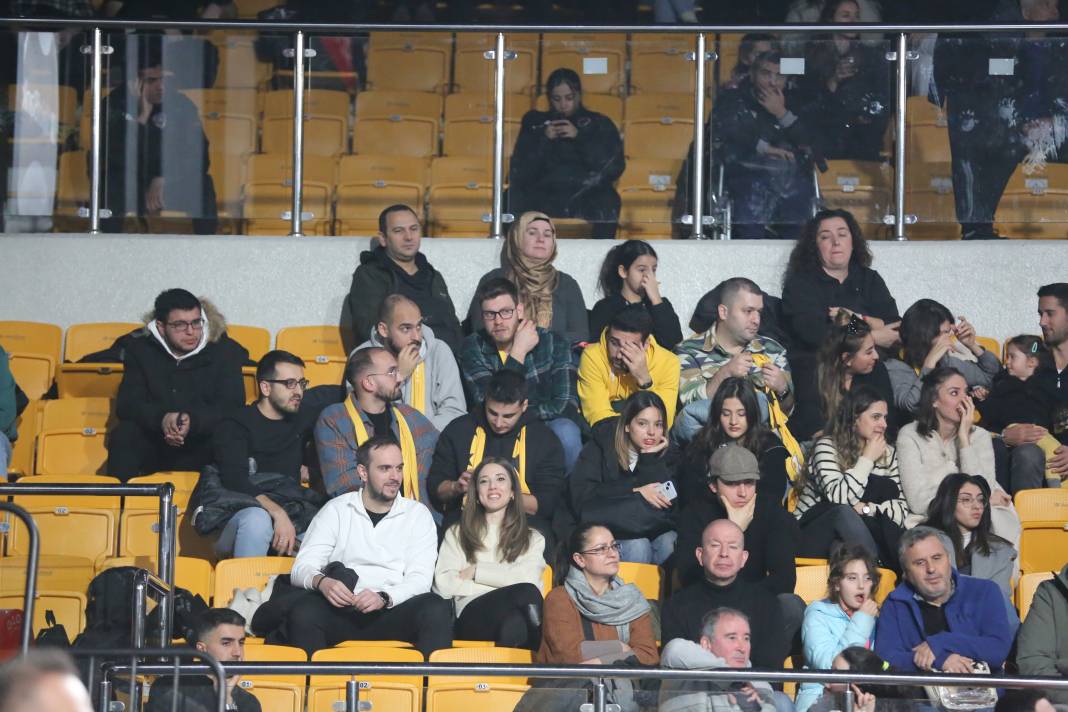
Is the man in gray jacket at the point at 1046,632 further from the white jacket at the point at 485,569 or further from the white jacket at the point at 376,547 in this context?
the white jacket at the point at 376,547

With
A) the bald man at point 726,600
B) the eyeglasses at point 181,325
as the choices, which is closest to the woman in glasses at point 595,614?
the bald man at point 726,600

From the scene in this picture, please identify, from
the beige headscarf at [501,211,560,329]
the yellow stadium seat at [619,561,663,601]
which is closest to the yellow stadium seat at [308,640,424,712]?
the yellow stadium seat at [619,561,663,601]

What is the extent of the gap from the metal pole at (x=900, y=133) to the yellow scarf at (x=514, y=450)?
276cm

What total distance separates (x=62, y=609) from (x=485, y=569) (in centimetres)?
177

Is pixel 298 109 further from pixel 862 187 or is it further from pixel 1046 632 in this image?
pixel 1046 632

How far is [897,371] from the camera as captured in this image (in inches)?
366

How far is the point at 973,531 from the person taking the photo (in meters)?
8.14

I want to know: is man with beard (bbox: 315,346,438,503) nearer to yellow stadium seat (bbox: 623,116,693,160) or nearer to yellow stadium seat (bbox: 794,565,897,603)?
yellow stadium seat (bbox: 794,565,897,603)

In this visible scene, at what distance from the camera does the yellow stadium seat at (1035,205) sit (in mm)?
10062

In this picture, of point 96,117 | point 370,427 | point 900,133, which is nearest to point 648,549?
point 370,427

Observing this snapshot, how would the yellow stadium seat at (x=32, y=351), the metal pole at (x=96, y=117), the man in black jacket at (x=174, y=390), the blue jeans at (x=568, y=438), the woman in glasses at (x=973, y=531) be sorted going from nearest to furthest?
the woman in glasses at (x=973, y=531), the blue jeans at (x=568, y=438), the man in black jacket at (x=174, y=390), the yellow stadium seat at (x=32, y=351), the metal pole at (x=96, y=117)

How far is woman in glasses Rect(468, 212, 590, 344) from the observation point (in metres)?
9.62

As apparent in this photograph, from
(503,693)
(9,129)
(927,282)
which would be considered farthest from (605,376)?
(9,129)

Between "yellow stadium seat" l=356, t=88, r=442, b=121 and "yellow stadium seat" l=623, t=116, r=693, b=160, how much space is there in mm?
1065
